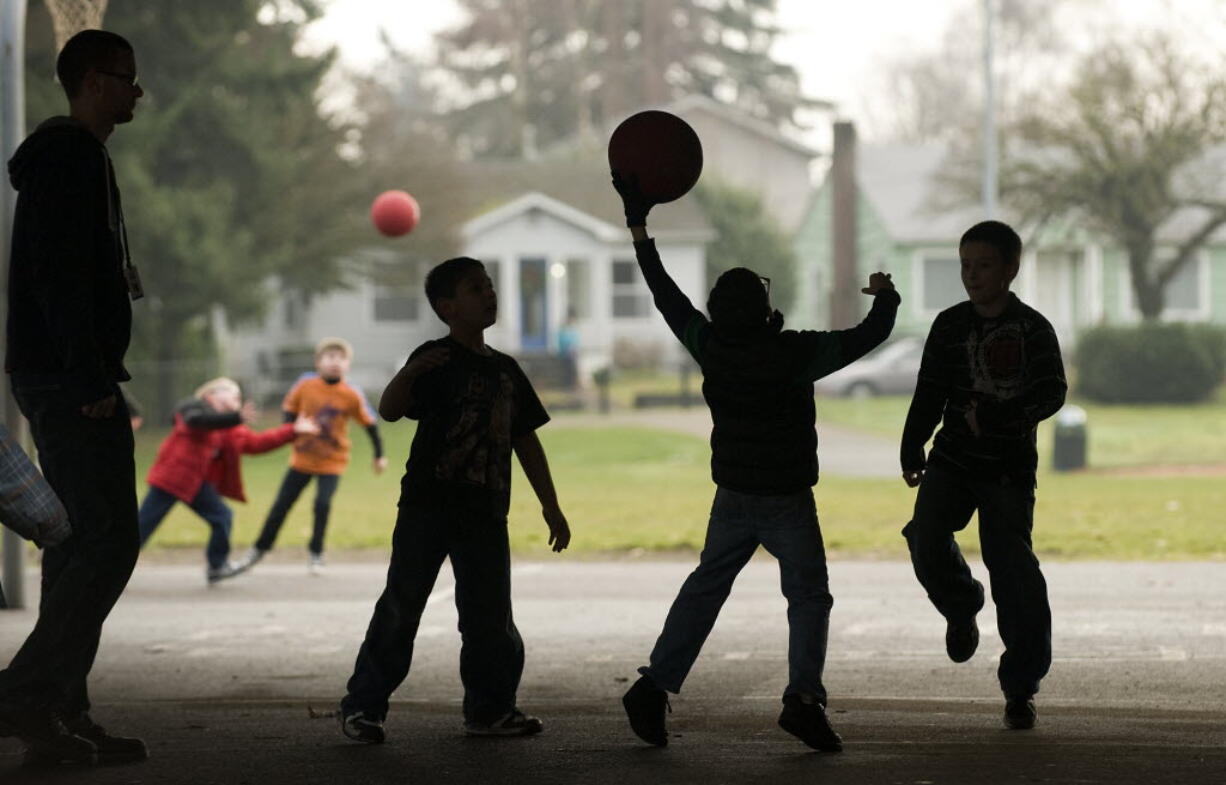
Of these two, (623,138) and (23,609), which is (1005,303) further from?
(23,609)

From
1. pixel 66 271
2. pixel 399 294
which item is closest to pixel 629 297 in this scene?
pixel 399 294

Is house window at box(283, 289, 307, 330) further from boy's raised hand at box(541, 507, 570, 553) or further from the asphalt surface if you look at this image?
boy's raised hand at box(541, 507, 570, 553)

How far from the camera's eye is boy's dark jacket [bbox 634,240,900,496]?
6.51 metres

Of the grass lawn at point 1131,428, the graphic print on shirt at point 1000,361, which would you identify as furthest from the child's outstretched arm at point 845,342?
the grass lawn at point 1131,428

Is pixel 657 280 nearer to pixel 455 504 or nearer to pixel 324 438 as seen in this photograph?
pixel 455 504

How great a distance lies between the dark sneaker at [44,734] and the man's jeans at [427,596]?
0.88 meters

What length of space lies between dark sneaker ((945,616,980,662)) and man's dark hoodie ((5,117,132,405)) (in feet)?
9.85

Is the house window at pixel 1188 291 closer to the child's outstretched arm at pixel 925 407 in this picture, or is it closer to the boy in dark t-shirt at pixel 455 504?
the child's outstretched arm at pixel 925 407

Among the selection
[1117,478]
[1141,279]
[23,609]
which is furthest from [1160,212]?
[23,609]

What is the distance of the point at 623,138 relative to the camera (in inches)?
279

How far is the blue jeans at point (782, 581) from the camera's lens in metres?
6.48

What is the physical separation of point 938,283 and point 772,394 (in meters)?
45.8

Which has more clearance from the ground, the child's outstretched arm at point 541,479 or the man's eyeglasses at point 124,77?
the man's eyeglasses at point 124,77

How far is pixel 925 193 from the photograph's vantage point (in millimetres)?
52438
